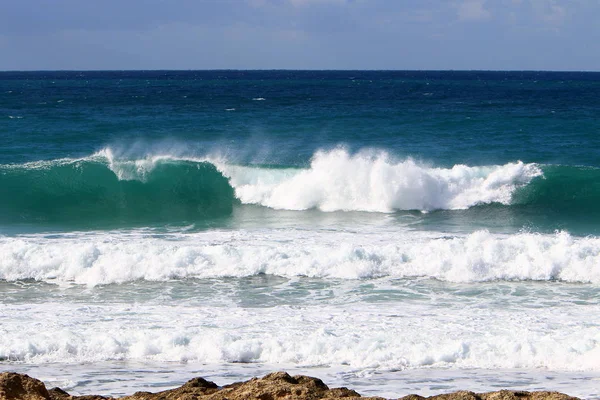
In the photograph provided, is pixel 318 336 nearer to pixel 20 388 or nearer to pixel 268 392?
pixel 268 392

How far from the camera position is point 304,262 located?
41.5 ft

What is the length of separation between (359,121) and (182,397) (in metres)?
28.2

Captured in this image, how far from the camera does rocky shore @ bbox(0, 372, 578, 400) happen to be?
5.73 meters

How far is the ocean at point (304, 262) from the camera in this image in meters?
8.56

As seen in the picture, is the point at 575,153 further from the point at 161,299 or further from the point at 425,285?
the point at 161,299

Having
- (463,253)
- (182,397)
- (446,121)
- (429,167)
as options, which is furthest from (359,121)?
(182,397)

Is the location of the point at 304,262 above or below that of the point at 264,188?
below

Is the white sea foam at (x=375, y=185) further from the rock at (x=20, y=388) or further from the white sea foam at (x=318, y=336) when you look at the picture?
the rock at (x=20, y=388)

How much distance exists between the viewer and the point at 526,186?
1969 cm

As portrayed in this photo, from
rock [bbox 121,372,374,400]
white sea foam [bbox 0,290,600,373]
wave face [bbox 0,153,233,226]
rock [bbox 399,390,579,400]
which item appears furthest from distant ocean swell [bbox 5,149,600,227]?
rock [bbox 399,390,579,400]

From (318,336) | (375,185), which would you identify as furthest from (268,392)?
(375,185)

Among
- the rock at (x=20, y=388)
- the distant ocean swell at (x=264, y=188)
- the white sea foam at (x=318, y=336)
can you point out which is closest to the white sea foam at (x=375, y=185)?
the distant ocean swell at (x=264, y=188)

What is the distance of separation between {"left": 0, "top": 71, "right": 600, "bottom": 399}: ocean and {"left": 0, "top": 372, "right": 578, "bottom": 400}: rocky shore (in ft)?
5.47

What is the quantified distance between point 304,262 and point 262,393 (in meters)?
6.84
